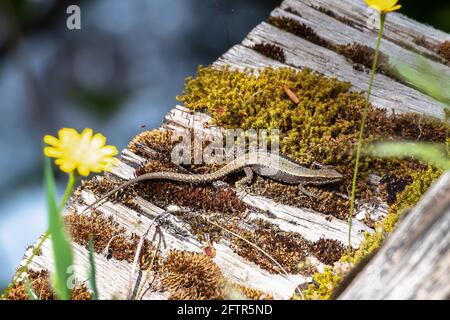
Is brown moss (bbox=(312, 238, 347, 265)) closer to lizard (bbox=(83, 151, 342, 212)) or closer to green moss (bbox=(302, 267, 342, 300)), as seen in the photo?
green moss (bbox=(302, 267, 342, 300))

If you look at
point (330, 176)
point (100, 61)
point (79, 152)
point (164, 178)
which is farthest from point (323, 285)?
point (100, 61)

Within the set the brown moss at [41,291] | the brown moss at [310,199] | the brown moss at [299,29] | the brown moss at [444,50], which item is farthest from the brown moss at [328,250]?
the brown moss at [444,50]

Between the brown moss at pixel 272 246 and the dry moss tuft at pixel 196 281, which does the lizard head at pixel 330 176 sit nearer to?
the brown moss at pixel 272 246

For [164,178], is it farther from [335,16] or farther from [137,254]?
[335,16]

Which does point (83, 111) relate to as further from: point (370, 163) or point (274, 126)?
point (370, 163)

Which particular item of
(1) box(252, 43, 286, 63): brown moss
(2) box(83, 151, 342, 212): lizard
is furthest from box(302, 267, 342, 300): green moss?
(1) box(252, 43, 286, 63): brown moss
